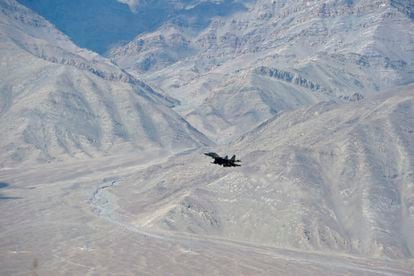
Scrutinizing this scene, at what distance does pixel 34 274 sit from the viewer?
61000 mm

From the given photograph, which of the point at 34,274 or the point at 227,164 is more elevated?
the point at 227,164

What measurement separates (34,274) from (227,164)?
32.2m

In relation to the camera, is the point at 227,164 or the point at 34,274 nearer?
the point at 34,274

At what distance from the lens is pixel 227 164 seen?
291ft
